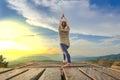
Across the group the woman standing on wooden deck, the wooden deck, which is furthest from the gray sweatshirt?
the wooden deck

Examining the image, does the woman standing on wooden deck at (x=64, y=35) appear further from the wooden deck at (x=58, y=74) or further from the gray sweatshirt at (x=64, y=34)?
the wooden deck at (x=58, y=74)

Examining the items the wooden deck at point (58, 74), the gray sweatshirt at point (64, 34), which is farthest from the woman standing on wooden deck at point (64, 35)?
the wooden deck at point (58, 74)

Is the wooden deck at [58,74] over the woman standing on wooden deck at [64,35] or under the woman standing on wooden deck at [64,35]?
under

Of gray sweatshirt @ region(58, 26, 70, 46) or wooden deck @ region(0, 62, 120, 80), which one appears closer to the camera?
wooden deck @ region(0, 62, 120, 80)

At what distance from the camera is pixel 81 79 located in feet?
14.5

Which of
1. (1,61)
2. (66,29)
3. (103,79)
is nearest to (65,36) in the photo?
(66,29)

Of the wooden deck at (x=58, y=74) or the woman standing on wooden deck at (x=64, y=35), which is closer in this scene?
the wooden deck at (x=58, y=74)

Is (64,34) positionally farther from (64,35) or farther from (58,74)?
(58,74)

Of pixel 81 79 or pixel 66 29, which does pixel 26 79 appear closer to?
pixel 81 79

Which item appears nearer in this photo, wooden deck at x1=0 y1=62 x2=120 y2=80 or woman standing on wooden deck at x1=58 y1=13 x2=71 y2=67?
wooden deck at x1=0 y1=62 x2=120 y2=80

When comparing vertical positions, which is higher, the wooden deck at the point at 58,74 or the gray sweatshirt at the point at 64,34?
the gray sweatshirt at the point at 64,34

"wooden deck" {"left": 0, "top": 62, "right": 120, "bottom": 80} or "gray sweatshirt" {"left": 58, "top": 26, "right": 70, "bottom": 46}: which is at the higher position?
"gray sweatshirt" {"left": 58, "top": 26, "right": 70, "bottom": 46}

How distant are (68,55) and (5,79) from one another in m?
6.15

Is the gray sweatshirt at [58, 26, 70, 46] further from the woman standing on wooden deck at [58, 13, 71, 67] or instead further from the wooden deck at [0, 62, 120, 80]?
the wooden deck at [0, 62, 120, 80]
